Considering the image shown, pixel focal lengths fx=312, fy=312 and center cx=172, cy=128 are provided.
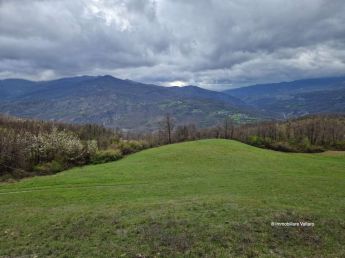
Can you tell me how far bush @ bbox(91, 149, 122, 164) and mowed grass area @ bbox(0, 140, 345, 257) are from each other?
3205 cm

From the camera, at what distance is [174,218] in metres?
20.7

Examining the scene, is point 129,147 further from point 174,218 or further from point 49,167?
point 174,218

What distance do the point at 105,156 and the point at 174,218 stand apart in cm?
5569

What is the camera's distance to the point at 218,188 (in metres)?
34.2

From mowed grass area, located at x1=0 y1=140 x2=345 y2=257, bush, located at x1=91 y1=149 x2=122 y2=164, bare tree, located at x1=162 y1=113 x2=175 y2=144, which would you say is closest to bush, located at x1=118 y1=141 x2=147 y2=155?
bush, located at x1=91 y1=149 x2=122 y2=164

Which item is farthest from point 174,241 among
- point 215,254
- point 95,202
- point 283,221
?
point 95,202

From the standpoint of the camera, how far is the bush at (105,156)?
72.4 m

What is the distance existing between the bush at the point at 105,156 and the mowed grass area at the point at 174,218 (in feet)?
105

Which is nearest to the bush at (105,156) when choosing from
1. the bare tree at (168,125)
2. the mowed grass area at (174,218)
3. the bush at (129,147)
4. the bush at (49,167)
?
the bush at (49,167)

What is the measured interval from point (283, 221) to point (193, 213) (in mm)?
5925

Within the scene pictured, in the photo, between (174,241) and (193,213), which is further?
(193,213)

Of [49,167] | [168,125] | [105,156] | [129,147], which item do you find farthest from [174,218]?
[168,125]

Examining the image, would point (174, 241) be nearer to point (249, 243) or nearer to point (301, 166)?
point (249, 243)

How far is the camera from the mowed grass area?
54.4 feet
